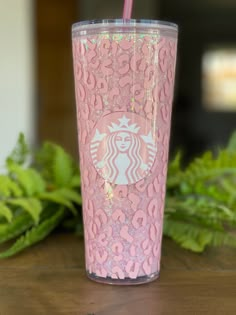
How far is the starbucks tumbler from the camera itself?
472 mm

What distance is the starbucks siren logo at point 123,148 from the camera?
0.47 metres

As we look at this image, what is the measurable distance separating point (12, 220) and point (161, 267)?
7.8 inches

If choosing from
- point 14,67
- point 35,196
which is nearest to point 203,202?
point 35,196

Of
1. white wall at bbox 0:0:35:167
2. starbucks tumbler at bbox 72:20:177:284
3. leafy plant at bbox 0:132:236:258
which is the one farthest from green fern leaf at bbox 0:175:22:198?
white wall at bbox 0:0:35:167

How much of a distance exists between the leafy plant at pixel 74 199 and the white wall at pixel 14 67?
175 cm

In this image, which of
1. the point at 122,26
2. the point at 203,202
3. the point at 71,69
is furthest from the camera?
the point at 71,69

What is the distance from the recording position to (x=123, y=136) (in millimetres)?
475

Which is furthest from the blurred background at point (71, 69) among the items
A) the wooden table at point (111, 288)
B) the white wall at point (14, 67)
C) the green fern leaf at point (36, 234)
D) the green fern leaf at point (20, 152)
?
the wooden table at point (111, 288)

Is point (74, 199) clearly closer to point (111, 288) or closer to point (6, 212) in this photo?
point (6, 212)

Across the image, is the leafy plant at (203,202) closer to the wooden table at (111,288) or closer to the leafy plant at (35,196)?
the wooden table at (111,288)

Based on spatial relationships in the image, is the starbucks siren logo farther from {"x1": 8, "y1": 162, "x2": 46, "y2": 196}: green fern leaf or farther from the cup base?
{"x1": 8, "y1": 162, "x2": 46, "y2": 196}: green fern leaf

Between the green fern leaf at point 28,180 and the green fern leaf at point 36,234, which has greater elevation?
the green fern leaf at point 28,180

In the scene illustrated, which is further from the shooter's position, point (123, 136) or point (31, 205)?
point (31, 205)

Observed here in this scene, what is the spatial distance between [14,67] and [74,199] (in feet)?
6.34
